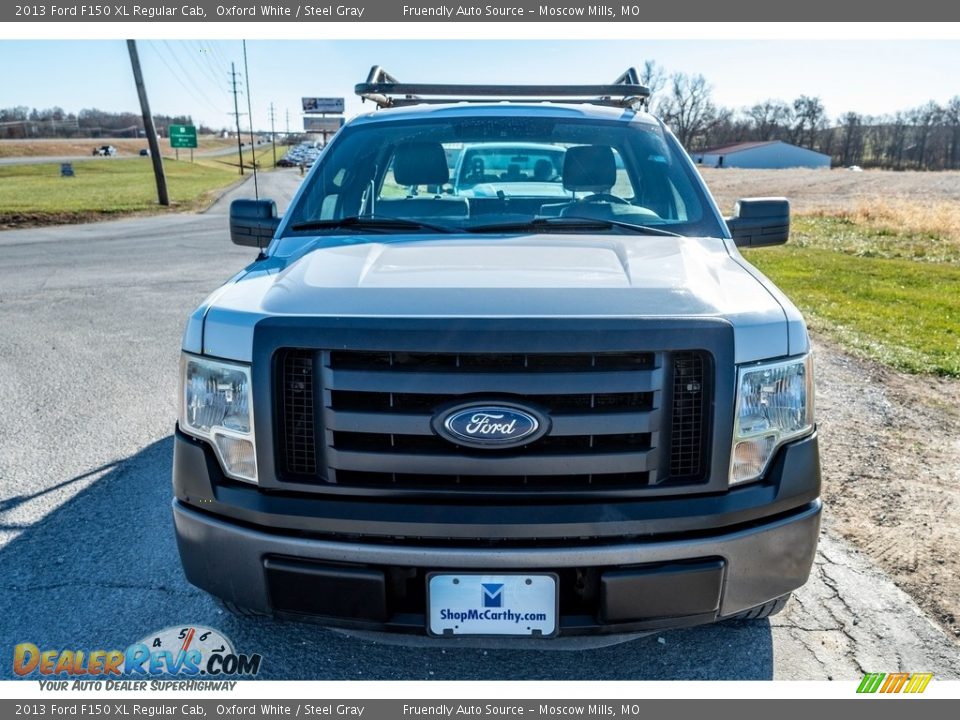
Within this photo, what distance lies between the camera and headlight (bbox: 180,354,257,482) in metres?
2.23

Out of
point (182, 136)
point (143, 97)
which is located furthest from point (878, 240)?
point (182, 136)

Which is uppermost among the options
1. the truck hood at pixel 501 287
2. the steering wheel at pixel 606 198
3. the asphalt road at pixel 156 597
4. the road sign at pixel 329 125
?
the road sign at pixel 329 125

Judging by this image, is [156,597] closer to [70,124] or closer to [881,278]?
[881,278]

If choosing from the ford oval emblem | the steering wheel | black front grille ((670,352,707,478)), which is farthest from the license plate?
the steering wheel

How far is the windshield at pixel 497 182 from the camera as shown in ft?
10.6

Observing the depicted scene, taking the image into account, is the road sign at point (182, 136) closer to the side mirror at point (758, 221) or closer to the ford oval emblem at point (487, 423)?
the side mirror at point (758, 221)

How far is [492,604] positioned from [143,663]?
4.38ft

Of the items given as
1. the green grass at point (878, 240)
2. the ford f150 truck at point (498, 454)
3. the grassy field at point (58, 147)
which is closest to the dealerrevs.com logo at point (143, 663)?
the ford f150 truck at point (498, 454)

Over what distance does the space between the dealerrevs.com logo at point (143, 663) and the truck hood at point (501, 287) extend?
3.75 ft

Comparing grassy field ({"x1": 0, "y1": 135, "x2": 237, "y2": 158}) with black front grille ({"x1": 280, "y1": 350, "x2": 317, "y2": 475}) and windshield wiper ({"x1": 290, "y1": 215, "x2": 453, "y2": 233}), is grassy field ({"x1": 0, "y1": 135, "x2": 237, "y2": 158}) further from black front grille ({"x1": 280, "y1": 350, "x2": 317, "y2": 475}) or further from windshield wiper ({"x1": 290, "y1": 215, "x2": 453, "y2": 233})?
black front grille ({"x1": 280, "y1": 350, "x2": 317, "y2": 475})

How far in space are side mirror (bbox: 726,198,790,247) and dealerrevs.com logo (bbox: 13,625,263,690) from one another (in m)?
2.74

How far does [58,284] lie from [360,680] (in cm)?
977

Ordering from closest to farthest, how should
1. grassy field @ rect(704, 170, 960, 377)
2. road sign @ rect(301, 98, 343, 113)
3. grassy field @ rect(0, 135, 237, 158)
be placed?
1. grassy field @ rect(704, 170, 960, 377)
2. road sign @ rect(301, 98, 343, 113)
3. grassy field @ rect(0, 135, 237, 158)

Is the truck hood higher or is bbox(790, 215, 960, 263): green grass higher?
the truck hood
